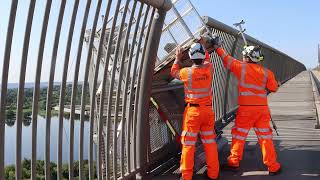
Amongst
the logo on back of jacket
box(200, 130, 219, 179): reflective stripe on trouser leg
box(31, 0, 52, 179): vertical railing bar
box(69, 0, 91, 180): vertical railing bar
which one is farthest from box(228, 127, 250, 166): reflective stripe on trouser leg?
box(31, 0, 52, 179): vertical railing bar

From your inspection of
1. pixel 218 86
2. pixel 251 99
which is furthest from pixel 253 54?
pixel 218 86

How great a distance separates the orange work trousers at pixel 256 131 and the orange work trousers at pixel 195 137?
61cm

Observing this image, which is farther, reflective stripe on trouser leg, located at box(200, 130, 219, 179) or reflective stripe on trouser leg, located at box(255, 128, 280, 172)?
reflective stripe on trouser leg, located at box(255, 128, 280, 172)

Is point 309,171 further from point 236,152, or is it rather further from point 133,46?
point 133,46

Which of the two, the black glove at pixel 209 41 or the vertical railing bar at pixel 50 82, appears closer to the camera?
the vertical railing bar at pixel 50 82

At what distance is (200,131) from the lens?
5895 mm

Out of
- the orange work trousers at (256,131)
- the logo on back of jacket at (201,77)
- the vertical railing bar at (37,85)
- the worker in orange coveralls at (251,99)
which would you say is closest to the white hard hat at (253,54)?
the worker in orange coveralls at (251,99)

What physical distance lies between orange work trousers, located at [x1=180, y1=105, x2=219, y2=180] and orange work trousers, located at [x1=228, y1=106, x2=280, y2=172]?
2.02 ft

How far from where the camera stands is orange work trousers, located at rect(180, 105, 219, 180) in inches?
222

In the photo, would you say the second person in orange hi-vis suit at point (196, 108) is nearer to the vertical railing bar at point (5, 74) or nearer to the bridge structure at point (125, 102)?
the bridge structure at point (125, 102)

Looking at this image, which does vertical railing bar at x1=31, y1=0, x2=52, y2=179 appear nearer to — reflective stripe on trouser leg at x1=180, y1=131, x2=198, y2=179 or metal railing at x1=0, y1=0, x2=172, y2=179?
metal railing at x1=0, y1=0, x2=172, y2=179

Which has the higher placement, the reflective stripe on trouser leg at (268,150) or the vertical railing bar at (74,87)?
the vertical railing bar at (74,87)

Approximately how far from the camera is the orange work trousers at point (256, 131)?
604cm

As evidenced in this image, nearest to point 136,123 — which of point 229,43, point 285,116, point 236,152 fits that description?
point 236,152
